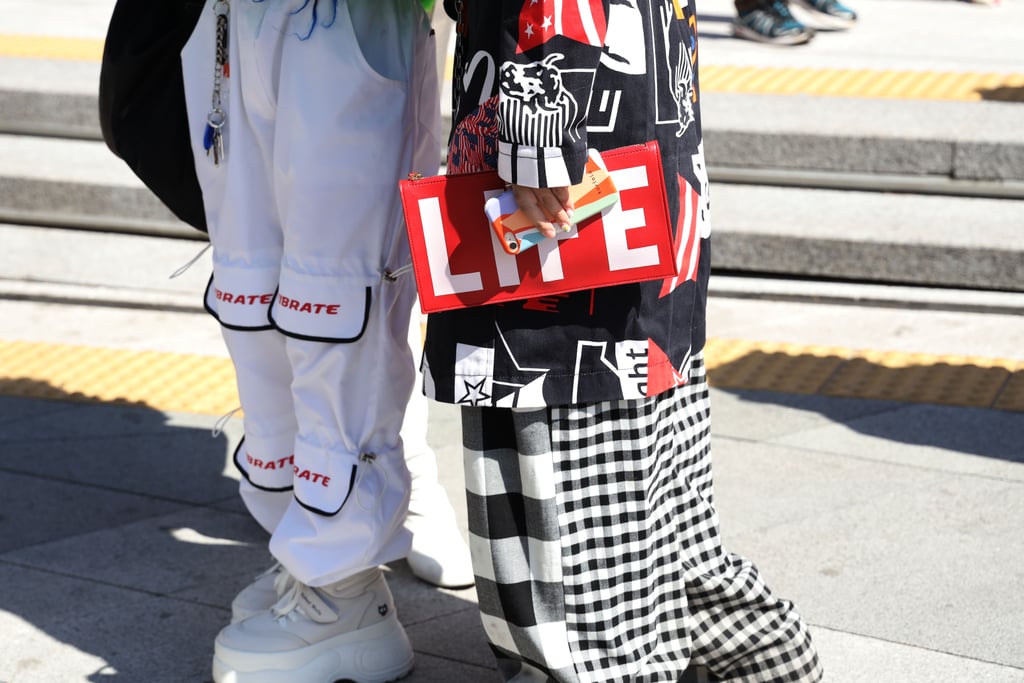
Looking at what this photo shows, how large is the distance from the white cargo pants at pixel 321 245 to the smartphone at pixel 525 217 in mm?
Answer: 345

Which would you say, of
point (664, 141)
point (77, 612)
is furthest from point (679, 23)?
point (77, 612)

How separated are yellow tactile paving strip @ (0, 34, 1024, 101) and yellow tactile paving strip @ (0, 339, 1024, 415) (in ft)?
5.53

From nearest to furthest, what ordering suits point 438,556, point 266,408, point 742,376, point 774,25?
1. point 266,408
2. point 438,556
3. point 742,376
4. point 774,25

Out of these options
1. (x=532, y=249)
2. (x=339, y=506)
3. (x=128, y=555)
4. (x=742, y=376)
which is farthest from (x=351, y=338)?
(x=742, y=376)

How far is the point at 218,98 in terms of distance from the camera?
6.93 feet

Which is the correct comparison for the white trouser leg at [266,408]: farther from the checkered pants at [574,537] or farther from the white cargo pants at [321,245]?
the checkered pants at [574,537]

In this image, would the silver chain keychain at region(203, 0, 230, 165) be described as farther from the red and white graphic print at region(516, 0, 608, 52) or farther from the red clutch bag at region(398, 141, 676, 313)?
the red and white graphic print at region(516, 0, 608, 52)

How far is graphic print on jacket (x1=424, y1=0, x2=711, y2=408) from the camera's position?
64.8 inches

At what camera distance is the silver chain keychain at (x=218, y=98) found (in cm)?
208

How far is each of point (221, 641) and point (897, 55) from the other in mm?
4911

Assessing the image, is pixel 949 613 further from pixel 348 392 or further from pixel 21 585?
pixel 21 585

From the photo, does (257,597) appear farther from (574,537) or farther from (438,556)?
(574,537)

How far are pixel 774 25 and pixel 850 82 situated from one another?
50.1 inches

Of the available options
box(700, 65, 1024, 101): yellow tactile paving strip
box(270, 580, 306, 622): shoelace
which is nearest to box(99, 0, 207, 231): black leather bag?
box(270, 580, 306, 622): shoelace
